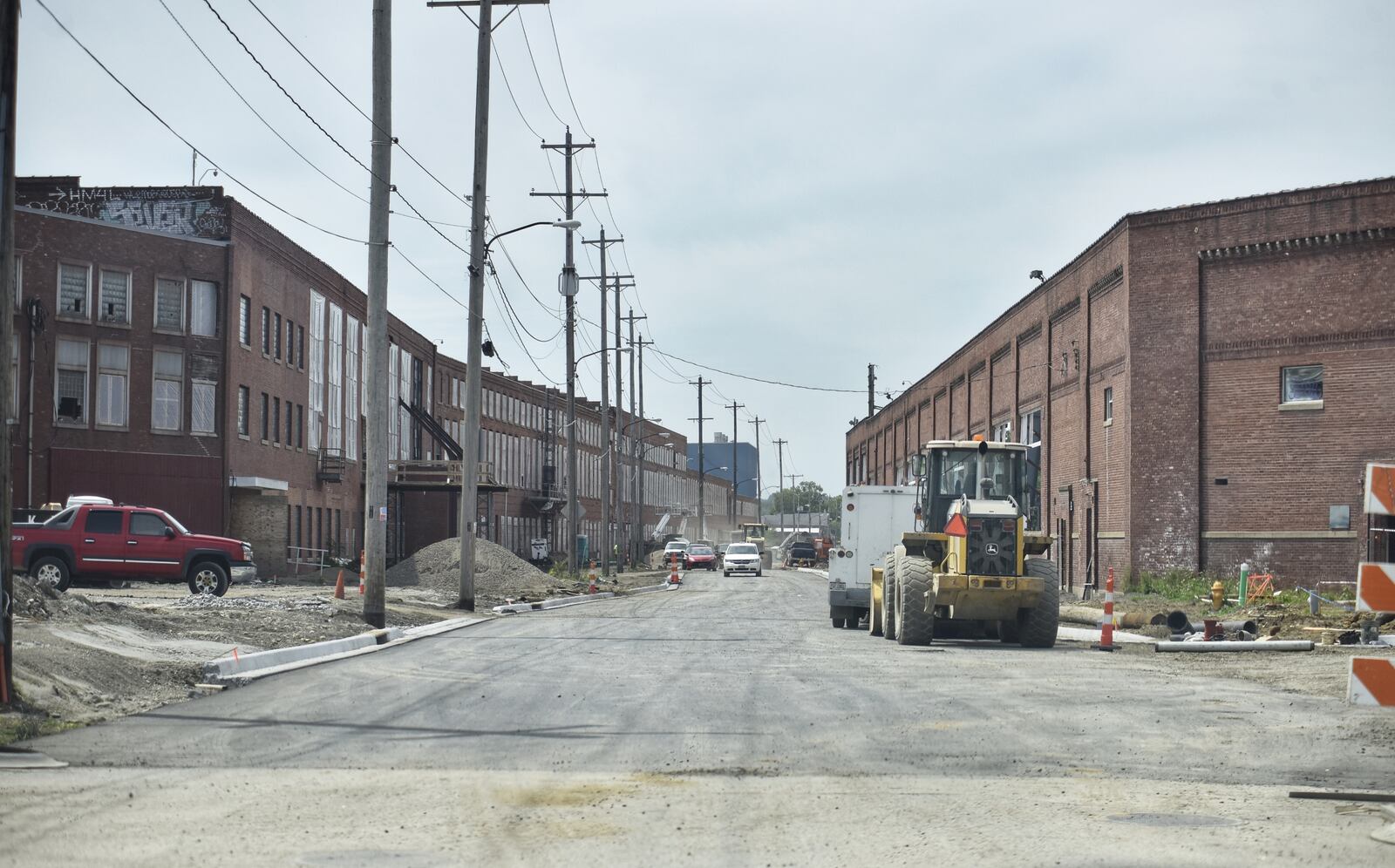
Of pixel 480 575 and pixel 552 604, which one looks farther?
pixel 480 575

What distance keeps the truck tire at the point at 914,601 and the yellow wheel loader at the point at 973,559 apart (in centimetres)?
1

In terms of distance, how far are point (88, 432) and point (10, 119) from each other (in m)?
31.7

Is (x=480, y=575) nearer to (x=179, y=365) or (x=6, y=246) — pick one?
(x=179, y=365)

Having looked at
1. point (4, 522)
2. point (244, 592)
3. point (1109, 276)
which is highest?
point (1109, 276)

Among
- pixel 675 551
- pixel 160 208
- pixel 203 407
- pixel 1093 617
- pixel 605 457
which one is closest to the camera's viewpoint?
pixel 1093 617

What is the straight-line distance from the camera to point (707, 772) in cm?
1002

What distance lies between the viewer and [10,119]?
12.1 meters

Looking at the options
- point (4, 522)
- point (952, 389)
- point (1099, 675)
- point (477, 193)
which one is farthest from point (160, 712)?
point (952, 389)

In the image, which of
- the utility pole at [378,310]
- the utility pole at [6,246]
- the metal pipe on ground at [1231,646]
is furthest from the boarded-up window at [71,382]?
the metal pipe on ground at [1231,646]

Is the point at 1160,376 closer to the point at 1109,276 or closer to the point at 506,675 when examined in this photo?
the point at 1109,276

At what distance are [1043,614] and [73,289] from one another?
30.8m

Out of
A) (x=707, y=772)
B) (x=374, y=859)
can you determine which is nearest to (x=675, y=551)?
(x=707, y=772)

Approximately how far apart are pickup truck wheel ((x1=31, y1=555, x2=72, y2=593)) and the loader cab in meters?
17.5

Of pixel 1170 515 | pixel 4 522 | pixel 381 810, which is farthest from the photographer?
pixel 1170 515
